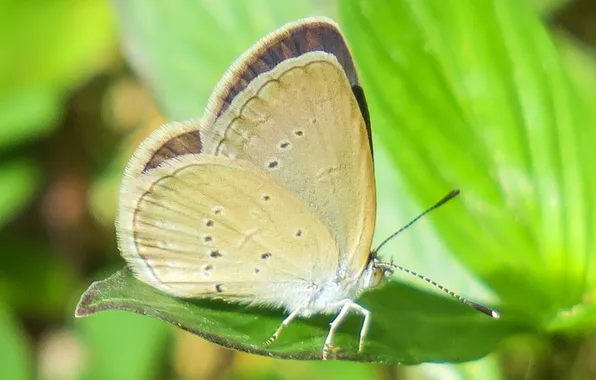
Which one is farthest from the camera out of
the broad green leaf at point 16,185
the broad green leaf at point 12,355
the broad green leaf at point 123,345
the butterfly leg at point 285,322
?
the broad green leaf at point 16,185

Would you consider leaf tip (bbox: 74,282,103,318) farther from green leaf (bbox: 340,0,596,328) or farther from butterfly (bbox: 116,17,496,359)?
green leaf (bbox: 340,0,596,328)

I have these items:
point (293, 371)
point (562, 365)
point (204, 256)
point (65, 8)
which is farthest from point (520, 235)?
point (65, 8)

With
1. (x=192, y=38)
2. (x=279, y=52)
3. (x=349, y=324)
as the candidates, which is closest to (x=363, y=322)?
(x=349, y=324)

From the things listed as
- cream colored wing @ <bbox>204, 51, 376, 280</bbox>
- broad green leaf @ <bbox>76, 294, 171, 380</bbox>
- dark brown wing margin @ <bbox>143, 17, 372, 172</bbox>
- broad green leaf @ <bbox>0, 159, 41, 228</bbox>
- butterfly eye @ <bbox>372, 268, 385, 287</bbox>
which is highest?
dark brown wing margin @ <bbox>143, 17, 372, 172</bbox>

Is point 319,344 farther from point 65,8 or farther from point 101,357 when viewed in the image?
point 65,8

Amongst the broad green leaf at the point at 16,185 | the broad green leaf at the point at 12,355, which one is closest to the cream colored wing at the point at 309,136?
the broad green leaf at the point at 12,355

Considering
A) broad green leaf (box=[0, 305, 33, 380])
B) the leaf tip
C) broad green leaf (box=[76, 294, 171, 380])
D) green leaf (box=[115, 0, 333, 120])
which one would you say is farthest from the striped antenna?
broad green leaf (box=[0, 305, 33, 380])

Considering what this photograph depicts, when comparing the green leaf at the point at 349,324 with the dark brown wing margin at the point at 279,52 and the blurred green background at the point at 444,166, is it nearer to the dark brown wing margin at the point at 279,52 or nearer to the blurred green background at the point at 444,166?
the blurred green background at the point at 444,166
